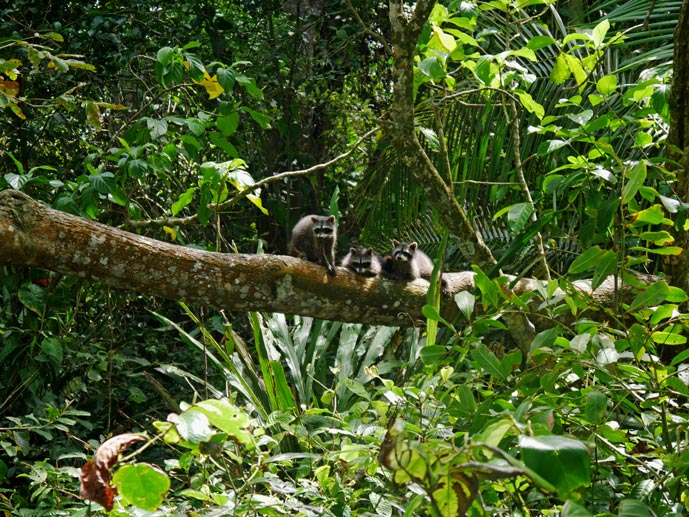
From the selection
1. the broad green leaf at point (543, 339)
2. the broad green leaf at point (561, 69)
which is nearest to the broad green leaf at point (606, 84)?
the broad green leaf at point (561, 69)

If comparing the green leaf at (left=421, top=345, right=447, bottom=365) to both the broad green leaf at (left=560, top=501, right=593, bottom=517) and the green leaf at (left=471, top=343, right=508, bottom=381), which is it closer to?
the green leaf at (left=471, top=343, right=508, bottom=381)

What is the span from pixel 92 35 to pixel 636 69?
4.66 meters

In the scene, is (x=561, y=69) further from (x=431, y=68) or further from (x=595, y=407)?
(x=595, y=407)

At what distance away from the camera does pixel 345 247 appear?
8.24 meters

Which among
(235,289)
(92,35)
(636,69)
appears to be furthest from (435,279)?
(92,35)

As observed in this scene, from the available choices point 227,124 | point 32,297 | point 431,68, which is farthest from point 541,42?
point 32,297

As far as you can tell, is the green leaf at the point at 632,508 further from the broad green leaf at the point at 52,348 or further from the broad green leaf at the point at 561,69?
the broad green leaf at the point at 52,348

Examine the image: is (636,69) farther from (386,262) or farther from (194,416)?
(194,416)

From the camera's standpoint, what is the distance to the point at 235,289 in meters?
3.44

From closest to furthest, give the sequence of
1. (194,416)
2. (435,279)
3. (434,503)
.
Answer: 1. (434,503)
2. (194,416)
3. (435,279)

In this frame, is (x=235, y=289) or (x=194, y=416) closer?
(x=194, y=416)

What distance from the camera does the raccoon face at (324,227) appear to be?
6.03m

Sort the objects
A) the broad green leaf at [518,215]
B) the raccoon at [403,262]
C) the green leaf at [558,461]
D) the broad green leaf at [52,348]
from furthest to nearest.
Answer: the raccoon at [403,262]
the broad green leaf at [52,348]
the broad green leaf at [518,215]
the green leaf at [558,461]

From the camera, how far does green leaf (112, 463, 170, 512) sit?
142 cm
